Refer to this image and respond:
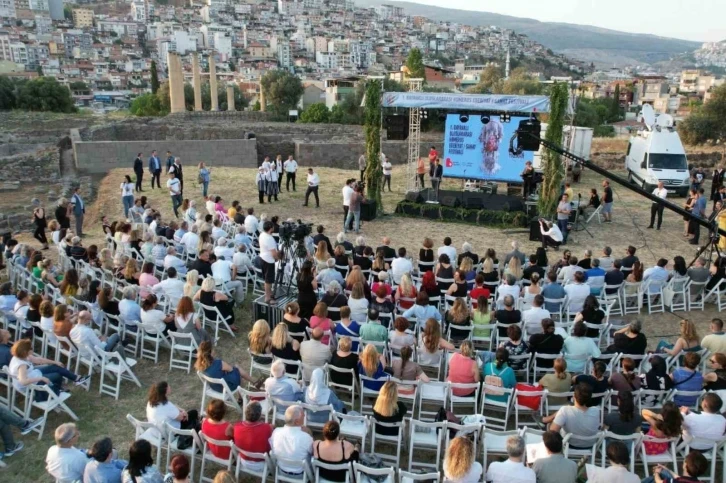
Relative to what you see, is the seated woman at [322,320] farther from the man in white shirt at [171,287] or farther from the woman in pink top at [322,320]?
the man in white shirt at [171,287]

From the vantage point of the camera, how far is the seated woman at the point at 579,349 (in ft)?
22.5

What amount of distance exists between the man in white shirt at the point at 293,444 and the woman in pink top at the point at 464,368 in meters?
2.01

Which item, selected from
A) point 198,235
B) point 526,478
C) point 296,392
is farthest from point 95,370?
point 526,478

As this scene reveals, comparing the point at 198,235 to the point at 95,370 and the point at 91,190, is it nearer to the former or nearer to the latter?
the point at 95,370

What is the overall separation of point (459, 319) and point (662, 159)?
16.0 metres

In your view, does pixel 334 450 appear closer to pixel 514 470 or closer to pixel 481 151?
pixel 514 470

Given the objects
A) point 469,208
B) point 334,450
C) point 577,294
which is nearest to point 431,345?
point 334,450

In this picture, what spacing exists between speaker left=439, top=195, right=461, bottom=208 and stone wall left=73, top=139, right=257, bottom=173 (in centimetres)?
1194

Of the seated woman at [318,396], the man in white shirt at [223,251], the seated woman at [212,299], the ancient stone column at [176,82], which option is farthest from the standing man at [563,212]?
the ancient stone column at [176,82]

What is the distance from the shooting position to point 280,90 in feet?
202

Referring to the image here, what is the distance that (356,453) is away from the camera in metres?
5.02

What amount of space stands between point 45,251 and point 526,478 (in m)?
12.5

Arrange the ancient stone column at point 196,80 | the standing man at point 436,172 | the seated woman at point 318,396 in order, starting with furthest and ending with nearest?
the ancient stone column at point 196,80 < the standing man at point 436,172 < the seated woman at point 318,396

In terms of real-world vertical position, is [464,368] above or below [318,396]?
above
